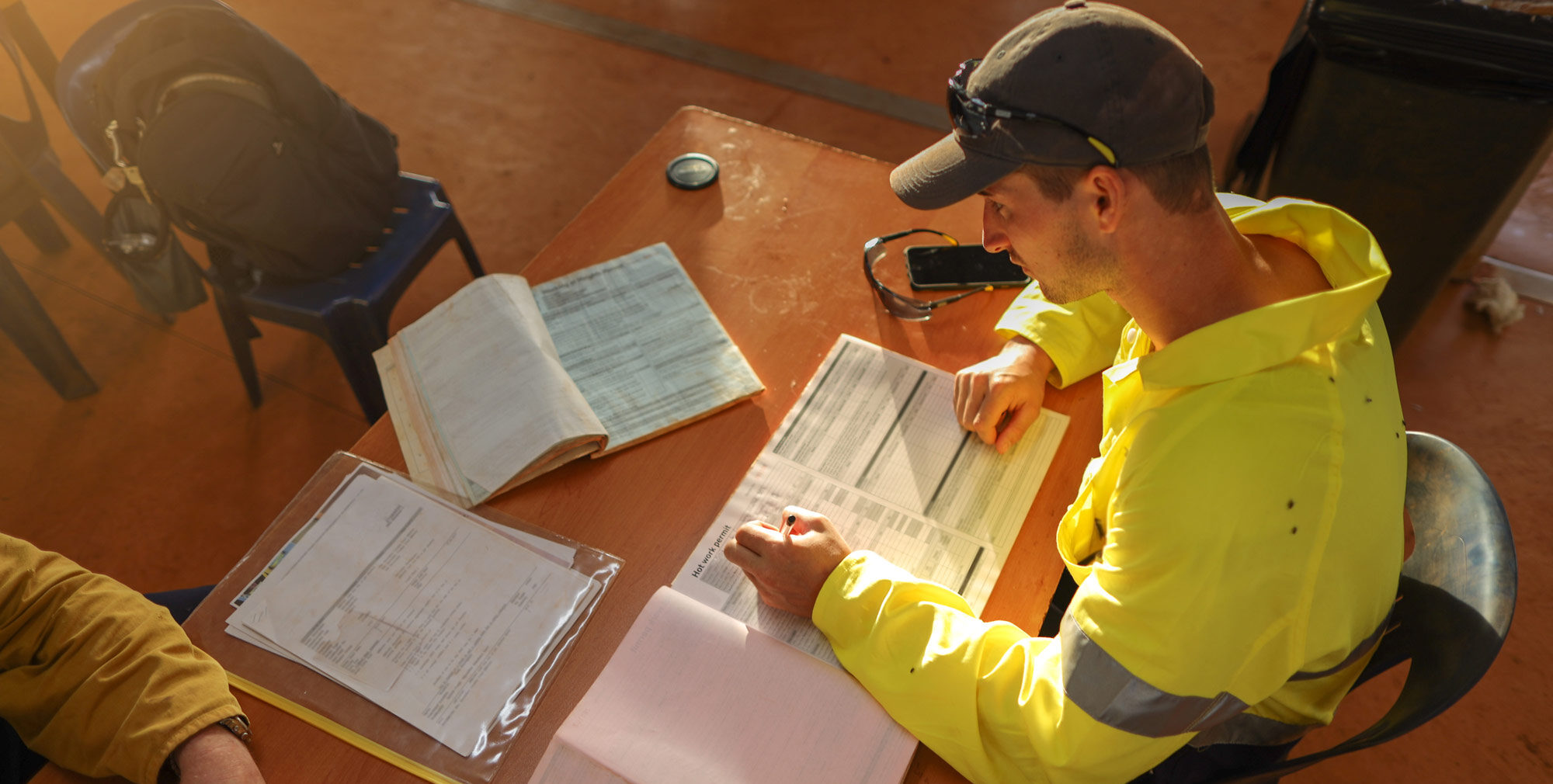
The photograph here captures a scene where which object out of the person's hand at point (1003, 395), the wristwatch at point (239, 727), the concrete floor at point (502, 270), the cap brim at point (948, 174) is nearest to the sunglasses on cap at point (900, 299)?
the person's hand at point (1003, 395)

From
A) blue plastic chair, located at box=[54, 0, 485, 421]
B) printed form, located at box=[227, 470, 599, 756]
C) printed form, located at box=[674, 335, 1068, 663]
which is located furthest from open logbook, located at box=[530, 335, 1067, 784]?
blue plastic chair, located at box=[54, 0, 485, 421]

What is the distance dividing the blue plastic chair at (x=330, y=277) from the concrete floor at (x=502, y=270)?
1.55 feet

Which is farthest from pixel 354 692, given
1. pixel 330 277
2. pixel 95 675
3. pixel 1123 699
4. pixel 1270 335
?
pixel 330 277

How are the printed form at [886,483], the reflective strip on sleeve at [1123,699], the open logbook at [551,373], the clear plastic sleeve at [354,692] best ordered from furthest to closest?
the open logbook at [551,373]
the printed form at [886,483]
the clear plastic sleeve at [354,692]
the reflective strip on sleeve at [1123,699]

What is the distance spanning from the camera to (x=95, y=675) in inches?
35.4

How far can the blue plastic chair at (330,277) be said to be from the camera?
5.42 feet

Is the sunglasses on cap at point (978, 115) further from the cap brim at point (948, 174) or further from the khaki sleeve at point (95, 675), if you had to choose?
the khaki sleeve at point (95, 675)

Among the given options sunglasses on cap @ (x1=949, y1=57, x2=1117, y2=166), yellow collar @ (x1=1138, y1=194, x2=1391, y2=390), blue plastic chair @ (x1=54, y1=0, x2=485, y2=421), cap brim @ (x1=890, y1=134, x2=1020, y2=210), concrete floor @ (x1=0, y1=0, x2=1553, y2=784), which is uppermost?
sunglasses on cap @ (x1=949, y1=57, x2=1117, y2=166)

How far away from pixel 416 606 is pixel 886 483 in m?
0.57

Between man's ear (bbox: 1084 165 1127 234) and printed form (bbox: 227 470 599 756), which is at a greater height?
man's ear (bbox: 1084 165 1127 234)

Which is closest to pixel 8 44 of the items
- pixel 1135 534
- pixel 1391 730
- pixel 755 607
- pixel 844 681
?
pixel 755 607

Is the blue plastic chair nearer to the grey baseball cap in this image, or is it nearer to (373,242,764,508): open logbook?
(373,242,764,508): open logbook

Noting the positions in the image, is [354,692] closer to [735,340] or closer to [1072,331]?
[735,340]

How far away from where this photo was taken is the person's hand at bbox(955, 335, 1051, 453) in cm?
110
